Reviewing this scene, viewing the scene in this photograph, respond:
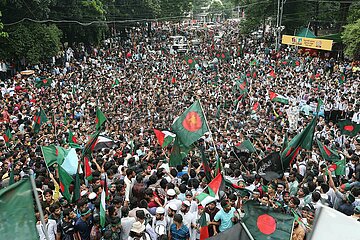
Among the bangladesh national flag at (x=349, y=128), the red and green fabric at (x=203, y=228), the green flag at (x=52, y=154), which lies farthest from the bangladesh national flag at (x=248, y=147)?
the green flag at (x=52, y=154)

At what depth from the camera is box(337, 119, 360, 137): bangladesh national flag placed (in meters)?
9.76

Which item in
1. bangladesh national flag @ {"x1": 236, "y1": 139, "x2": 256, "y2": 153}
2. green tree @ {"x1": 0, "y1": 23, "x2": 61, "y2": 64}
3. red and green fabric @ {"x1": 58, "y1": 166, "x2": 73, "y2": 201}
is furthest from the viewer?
green tree @ {"x1": 0, "y1": 23, "x2": 61, "y2": 64}

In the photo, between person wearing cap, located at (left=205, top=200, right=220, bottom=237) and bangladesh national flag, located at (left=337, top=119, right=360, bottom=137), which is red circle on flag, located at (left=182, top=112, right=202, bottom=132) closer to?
person wearing cap, located at (left=205, top=200, right=220, bottom=237)

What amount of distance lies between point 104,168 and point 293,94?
10.6m

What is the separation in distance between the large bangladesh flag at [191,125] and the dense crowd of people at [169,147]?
642 millimetres

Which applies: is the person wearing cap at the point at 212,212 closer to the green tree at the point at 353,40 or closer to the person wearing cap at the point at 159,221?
the person wearing cap at the point at 159,221

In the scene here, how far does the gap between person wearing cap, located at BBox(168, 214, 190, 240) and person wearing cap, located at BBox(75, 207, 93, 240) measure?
3.70 feet

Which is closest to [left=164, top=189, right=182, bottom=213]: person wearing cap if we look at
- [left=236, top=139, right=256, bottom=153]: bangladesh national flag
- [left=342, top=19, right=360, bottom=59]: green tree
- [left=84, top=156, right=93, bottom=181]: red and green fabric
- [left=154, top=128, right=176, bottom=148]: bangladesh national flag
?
[left=84, top=156, right=93, bottom=181]: red and green fabric

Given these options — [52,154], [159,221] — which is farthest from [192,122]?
[52,154]

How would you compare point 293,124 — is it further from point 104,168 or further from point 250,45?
point 250,45

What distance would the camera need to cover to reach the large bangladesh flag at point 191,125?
692cm

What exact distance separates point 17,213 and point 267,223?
98.8 inches

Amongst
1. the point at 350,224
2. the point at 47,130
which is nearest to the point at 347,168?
the point at 350,224

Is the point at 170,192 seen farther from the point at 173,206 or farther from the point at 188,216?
the point at 188,216
